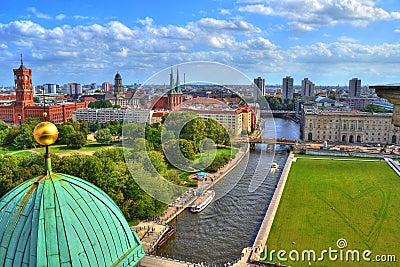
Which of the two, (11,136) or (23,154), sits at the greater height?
(11,136)

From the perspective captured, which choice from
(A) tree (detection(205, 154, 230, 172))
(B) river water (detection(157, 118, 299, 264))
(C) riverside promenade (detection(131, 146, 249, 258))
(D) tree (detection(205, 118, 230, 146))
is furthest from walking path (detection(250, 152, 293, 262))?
(D) tree (detection(205, 118, 230, 146))

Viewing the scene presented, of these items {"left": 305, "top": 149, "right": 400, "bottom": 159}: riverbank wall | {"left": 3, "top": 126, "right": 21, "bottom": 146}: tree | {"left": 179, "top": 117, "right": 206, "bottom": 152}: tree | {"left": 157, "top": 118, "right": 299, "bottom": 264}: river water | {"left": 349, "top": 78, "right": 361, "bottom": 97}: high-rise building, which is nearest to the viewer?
{"left": 157, "top": 118, "right": 299, "bottom": 264}: river water

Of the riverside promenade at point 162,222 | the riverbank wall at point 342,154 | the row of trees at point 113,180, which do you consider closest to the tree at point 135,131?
the riverside promenade at point 162,222

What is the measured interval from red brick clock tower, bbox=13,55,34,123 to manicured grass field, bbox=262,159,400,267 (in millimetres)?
77760

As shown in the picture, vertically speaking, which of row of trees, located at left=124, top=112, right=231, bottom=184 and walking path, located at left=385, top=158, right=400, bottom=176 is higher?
row of trees, located at left=124, top=112, right=231, bottom=184

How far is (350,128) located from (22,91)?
268ft

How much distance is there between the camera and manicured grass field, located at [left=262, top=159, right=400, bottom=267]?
25422 mm

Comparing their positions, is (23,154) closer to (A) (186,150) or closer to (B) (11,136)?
(B) (11,136)

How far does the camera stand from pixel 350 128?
2953 inches

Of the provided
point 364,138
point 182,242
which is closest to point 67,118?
point 364,138

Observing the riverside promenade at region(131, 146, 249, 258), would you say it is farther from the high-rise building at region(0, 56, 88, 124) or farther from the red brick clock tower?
the red brick clock tower

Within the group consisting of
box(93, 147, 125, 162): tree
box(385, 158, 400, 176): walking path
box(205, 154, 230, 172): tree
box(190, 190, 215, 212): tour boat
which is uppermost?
box(93, 147, 125, 162): tree

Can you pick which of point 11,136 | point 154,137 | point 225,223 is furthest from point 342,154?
point 11,136

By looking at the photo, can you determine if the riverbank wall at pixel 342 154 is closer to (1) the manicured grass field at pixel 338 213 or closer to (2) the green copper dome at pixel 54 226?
(1) the manicured grass field at pixel 338 213
